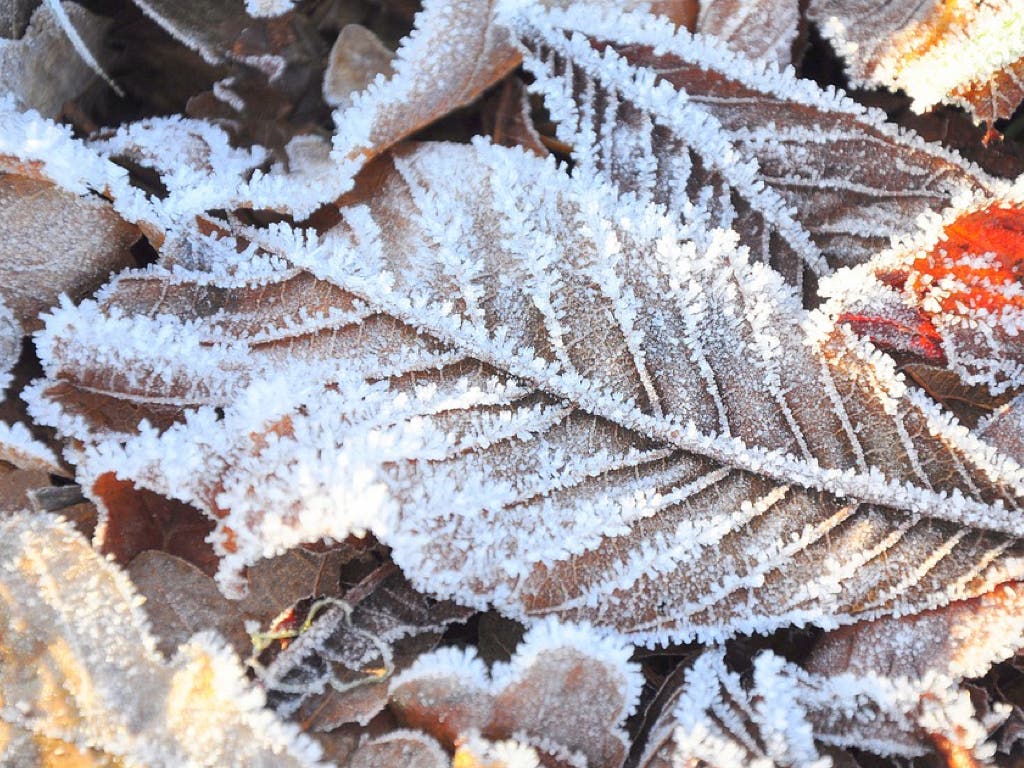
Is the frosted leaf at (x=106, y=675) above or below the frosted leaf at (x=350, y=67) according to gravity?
below

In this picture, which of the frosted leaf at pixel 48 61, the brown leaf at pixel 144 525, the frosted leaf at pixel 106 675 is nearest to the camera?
the frosted leaf at pixel 106 675

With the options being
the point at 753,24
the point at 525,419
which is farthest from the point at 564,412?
the point at 753,24

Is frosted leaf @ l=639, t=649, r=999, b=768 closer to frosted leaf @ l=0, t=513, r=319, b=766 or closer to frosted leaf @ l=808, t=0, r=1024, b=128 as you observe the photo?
frosted leaf @ l=0, t=513, r=319, b=766

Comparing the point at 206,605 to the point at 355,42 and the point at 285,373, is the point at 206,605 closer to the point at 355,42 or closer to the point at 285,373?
the point at 285,373

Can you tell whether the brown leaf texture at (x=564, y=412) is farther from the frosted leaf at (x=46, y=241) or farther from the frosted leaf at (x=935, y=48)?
the frosted leaf at (x=935, y=48)

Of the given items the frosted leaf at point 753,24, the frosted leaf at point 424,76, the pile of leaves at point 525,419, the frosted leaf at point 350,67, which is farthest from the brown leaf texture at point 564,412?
the frosted leaf at point 753,24
